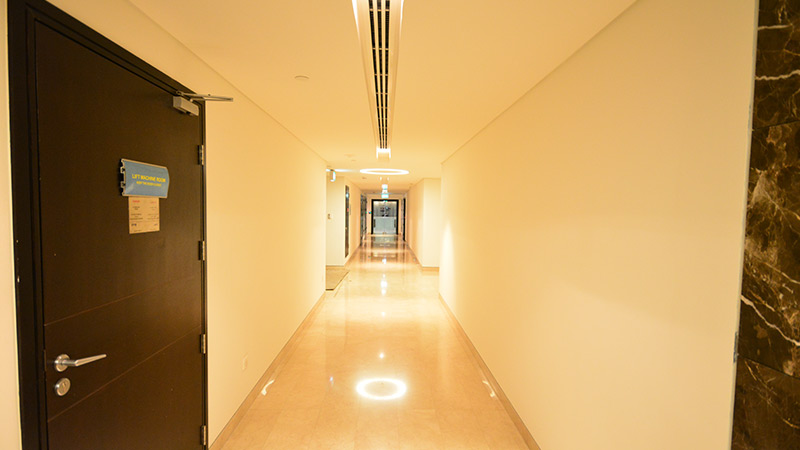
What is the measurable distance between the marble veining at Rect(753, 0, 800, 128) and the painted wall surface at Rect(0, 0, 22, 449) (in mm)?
2507

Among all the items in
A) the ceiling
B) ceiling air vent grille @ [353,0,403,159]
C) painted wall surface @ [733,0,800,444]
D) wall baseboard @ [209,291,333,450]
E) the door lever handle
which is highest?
ceiling air vent grille @ [353,0,403,159]

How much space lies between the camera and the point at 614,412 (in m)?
1.78

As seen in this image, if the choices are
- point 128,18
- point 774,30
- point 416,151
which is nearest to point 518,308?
point 774,30

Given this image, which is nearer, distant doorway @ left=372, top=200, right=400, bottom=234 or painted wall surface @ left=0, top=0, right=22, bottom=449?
painted wall surface @ left=0, top=0, right=22, bottom=449

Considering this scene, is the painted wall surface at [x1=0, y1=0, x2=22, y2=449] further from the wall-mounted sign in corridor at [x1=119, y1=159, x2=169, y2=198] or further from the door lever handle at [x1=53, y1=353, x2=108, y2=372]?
the wall-mounted sign in corridor at [x1=119, y1=159, x2=169, y2=198]

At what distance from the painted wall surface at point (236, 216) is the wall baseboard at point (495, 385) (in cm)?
244

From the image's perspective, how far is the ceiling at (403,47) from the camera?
1744 millimetres

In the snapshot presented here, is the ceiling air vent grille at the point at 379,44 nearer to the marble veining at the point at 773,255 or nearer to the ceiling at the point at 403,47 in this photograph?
the ceiling at the point at 403,47

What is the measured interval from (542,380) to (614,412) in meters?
0.81

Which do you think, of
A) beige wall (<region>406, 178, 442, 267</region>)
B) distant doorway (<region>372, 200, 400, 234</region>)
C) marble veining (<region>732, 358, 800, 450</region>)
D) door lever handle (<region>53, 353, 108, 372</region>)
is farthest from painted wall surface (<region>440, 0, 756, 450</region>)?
distant doorway (<region>372, 200, 400, 234</region>)

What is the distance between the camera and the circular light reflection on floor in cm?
352

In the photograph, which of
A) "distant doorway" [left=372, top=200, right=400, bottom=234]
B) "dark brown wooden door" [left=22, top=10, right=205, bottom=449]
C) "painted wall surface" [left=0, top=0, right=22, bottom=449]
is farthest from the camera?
"distant doorway" [left=372, top=200, right=400, bottom=234]

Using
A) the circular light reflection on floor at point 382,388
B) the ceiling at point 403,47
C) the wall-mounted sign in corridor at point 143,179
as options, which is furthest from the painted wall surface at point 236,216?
the circular light reflection on floor at point 382,388

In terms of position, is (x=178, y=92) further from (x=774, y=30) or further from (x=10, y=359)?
(x=774, y=30)
